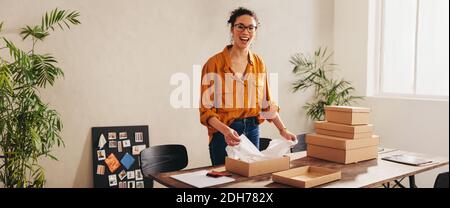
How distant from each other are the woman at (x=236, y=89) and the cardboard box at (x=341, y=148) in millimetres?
229

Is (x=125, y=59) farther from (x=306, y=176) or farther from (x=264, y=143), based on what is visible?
(x=306, y=176)

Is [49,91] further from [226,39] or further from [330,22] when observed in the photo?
[330,22]

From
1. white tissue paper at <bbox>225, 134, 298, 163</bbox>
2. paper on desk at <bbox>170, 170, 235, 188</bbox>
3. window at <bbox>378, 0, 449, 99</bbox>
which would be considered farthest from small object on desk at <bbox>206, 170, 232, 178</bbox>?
window at <bbox>378, 0, 449, 99</bbox>

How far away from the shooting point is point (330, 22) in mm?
5031

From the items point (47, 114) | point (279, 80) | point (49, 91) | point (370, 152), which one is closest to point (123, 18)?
point (49, 91)

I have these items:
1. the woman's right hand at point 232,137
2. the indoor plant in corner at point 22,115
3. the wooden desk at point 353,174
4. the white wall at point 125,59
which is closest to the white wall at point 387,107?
the white wall at point 125,59

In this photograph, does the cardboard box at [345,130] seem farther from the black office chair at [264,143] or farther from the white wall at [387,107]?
the white wall at [387,107]

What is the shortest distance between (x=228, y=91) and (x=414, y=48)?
113 inches

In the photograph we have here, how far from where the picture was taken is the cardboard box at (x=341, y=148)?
2.29m

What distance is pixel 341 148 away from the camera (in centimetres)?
230

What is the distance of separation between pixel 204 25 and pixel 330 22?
179cm

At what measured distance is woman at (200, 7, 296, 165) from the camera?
7.43 feet

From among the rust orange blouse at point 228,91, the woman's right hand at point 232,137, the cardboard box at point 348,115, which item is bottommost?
the woman's right hand at point 232,137

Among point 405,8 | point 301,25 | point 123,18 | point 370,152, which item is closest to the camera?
point 370,152
